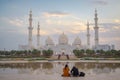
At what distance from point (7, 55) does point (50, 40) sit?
71.5 ft

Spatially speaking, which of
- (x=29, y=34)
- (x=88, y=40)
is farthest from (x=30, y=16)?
(x=88, y=40)

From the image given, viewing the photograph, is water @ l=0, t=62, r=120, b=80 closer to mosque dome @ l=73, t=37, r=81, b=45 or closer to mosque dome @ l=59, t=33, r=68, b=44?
mosque dome @ l=59, t=33, r=68, b=44

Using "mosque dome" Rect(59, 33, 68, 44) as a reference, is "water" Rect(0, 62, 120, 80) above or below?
A: below

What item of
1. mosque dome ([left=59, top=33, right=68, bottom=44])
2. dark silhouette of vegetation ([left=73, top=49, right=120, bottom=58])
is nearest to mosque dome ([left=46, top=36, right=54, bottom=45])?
mosque dome ([left=59, top=33, right=68, bottom=44])

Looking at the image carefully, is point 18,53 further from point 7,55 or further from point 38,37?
point 38,37

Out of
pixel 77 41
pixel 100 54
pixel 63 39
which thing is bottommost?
pixel 100 54

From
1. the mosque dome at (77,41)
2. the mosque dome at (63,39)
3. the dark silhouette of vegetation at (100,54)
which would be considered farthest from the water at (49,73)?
the mosque dome at (77,41)

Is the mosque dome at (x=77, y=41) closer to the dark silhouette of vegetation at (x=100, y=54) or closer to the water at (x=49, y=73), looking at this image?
the dark silhouette of vegetation at (x=100, y=54)

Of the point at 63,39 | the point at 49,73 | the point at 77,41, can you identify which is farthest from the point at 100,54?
the point at 49,73

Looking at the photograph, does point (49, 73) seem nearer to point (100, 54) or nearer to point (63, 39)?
point (100, 54)

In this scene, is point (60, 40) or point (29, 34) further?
point (60, 40)

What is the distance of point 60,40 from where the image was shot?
60969mm

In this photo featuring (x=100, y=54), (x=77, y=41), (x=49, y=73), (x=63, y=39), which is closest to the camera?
(x=49, y=73)

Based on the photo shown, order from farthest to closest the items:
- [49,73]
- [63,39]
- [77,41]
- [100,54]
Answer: [77,41] → [63,39] → [100,54] → [49,73]
